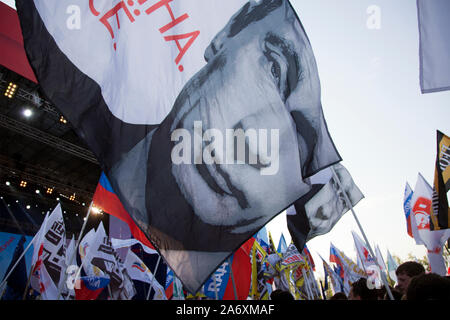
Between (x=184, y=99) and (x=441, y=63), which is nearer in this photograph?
(x=441, y=63)

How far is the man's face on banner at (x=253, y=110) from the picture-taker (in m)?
2.00

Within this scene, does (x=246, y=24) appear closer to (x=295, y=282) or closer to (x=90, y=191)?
(x=295, y=282)

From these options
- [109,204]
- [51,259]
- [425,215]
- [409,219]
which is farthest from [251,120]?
[409,219]

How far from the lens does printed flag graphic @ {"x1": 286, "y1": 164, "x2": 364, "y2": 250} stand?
5410 mm

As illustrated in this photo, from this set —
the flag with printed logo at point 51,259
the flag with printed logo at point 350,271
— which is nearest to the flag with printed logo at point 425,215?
the flag with printed logo at point 350,271

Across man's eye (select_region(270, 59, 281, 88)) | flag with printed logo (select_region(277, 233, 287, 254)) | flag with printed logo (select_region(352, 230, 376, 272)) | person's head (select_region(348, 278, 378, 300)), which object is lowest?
flag with printed logo (select_region(277, 233, 287, 254))

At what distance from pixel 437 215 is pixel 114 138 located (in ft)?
19.9

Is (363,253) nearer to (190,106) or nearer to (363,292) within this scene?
(363,292)

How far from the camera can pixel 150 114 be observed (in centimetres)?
216

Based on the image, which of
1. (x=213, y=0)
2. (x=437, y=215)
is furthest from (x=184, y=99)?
(x=437, y=215)

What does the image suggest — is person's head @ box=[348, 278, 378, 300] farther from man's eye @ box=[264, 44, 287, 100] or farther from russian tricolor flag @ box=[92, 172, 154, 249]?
russian tricolor flag @ box=[92, 172, 154, 249]

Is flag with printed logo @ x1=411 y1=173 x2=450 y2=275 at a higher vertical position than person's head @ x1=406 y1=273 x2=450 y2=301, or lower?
lower

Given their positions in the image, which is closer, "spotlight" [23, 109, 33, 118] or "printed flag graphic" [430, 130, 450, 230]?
"printed flag graphic" [430, 130, 450, 230]

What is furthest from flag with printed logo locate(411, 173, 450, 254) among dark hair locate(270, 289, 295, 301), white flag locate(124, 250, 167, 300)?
white flag locate(124, 250, 167, 300)
